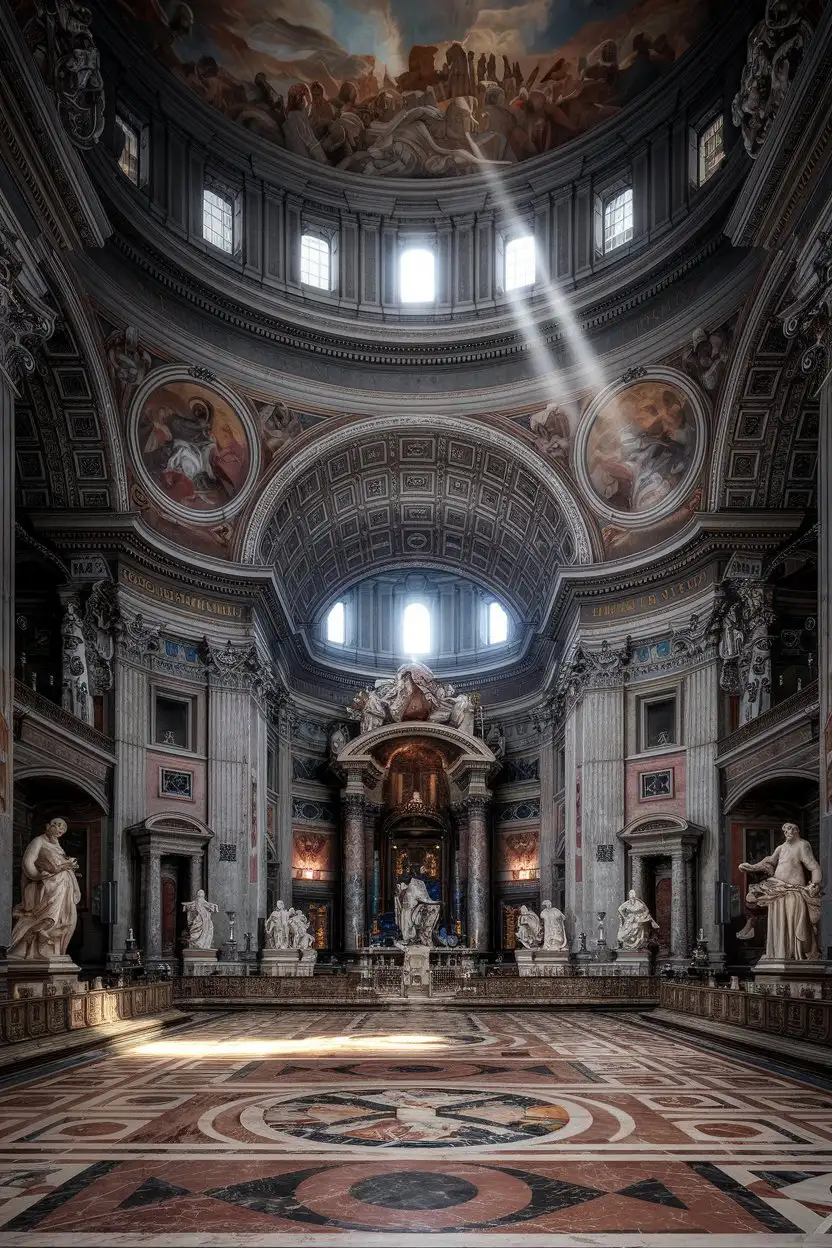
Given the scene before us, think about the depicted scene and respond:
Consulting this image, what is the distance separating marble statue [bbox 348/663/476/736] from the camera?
143 ft

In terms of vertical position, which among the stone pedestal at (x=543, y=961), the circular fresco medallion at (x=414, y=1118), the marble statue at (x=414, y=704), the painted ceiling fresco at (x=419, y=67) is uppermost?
the painted ceiling fresco at (x=419, y=67)

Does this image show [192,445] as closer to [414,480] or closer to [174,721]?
[174,721]

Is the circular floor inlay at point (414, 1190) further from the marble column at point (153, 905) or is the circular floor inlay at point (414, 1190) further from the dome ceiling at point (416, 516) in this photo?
the dome ceiling at point (416, 516)

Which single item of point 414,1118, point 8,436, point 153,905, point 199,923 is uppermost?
point 8,436

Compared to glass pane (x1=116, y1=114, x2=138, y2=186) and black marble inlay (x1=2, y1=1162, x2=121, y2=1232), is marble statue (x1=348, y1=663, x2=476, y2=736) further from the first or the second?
black marble inlay (x1=2, y1=1162, x2=121, y2=1232)

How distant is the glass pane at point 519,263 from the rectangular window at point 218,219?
802 centimetres

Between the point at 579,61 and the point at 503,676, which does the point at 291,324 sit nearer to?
the point at 579,61

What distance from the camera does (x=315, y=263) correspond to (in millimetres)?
35594

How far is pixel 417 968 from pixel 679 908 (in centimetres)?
666

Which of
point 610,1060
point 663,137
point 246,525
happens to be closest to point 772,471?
point 663,137

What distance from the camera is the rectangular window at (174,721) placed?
3212cm

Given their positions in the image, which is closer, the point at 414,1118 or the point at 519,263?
the point at 414,1118

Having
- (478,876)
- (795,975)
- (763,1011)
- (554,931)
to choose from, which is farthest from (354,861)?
(763,1011)

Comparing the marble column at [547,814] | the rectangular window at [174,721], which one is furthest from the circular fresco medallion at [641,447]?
the rectangular window at [174,721]
